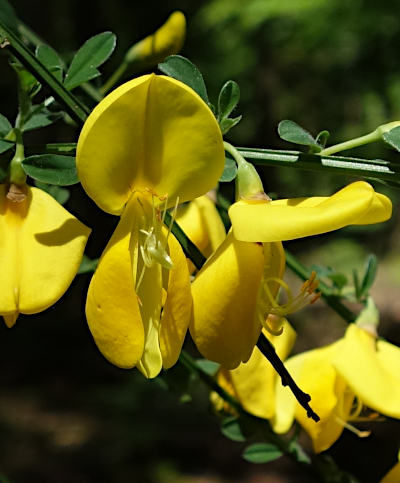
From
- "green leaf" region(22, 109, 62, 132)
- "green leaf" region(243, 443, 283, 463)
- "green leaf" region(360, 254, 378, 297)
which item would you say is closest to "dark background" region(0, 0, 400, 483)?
"green leaf" region(243, 443, 283, 463)

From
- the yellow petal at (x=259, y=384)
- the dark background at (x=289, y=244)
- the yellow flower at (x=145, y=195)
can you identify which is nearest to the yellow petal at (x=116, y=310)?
the yellow flower at (x=145, y=195)

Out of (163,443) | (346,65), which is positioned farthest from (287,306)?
(346,65)

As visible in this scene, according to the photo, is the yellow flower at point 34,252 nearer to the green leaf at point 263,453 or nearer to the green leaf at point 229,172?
the green leaf at point 229,172

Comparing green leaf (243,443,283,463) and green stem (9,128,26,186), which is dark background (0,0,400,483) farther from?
green stem (9,128,26,186)

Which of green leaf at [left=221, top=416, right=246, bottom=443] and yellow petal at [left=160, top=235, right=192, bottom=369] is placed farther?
green leaf at [left=221, top=416, right=246, bottom=443]

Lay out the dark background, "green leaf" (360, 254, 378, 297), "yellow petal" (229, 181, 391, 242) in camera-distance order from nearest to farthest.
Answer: "yellow petal" (229, 181, 391, 242) → "green leaf" (360, 254, 378, 297) → the dark background

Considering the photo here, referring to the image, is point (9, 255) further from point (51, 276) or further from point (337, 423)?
point (337, 423)
